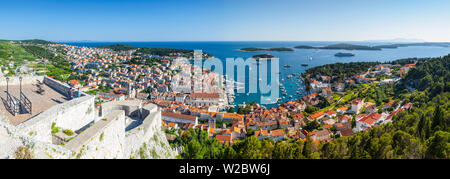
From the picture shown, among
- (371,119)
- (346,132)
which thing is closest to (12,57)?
(346,132)

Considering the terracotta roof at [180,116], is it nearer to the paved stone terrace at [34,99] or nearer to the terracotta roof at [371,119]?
the paved stone terrace at [34,99]

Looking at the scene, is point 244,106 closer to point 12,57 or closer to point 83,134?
point 83,134

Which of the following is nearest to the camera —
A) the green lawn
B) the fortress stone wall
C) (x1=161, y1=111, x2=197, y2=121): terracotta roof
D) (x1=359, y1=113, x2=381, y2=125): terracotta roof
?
the fortress stone wall

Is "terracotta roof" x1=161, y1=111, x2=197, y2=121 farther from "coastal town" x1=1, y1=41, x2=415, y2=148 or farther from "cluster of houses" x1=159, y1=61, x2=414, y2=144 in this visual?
"cluster of houses" x1=159, y1=61, x2=414, y2=144

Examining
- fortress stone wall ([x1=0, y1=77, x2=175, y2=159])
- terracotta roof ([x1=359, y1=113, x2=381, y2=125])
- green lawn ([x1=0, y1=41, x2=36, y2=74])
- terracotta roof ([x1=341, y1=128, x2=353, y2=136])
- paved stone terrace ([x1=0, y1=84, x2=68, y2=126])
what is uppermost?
green lawn ([x1=0, y1=41, x2=36, y2=74])

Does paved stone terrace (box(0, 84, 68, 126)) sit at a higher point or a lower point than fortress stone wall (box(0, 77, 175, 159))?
higher

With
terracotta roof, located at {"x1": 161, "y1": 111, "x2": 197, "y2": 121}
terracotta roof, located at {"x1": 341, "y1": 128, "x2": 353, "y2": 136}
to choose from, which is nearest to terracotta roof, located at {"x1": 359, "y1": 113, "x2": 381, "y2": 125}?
terracotta roof, located at {"x1": 341, "y1": 128, "x2": 353, "y2": 136}

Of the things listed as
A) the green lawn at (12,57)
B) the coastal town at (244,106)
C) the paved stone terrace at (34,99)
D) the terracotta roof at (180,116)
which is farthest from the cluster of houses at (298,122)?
the green lawn at (12,57)
